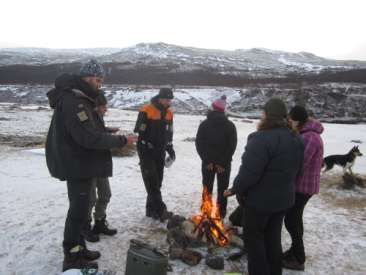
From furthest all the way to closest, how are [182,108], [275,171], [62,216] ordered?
1. [182,108]
2. [62,216]
3. [275,171]

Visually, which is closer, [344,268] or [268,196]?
[268,196]

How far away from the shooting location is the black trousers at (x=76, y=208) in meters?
3.77

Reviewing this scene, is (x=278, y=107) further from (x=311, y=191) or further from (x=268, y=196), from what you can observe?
(x=311, y=191)

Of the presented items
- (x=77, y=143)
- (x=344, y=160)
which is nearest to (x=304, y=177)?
(x=77, y=143)

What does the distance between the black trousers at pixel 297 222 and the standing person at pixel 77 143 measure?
207cm

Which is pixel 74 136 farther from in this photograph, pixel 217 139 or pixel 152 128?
pixel 217 139

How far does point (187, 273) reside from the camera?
4184 millimetres

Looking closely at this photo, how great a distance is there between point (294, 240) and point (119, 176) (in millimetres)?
5502

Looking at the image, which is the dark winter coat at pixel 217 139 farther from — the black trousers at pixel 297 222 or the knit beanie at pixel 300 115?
the black trousers at pixel 297 222

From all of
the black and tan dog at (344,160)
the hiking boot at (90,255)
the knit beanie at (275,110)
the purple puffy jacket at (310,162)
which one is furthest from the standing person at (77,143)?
the black and tan dog at (344,160)

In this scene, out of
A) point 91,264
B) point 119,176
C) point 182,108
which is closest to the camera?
point 91,264

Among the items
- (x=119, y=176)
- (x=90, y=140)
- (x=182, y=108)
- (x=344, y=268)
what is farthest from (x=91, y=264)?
(x=182, y=108)

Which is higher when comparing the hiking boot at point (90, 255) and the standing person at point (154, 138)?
the standing person at point (154, 138)

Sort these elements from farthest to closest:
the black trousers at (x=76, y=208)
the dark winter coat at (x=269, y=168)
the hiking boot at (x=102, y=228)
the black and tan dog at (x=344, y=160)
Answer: the black and tan dog at (x=344, y=160) → the hiking boot at (x=102, y=228) → the black trousers at (x=76, y=208) → the dark winter coat at (x=269, y=168)
